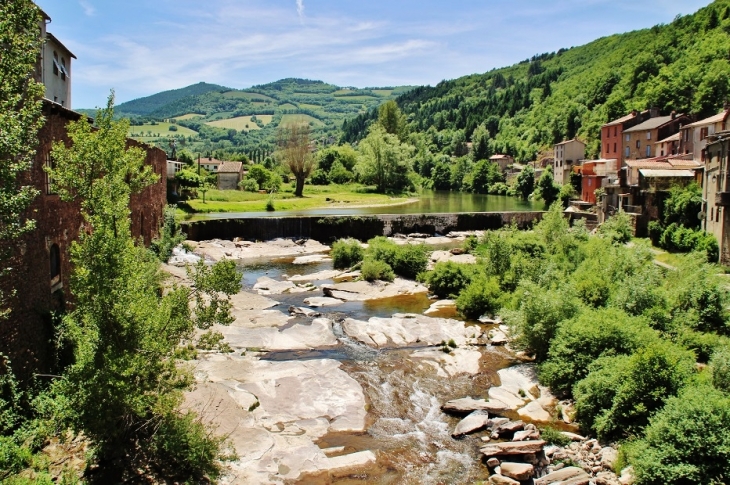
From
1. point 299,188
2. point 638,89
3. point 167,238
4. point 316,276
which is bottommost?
point 316,276

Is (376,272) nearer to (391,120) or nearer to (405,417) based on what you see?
(405,417)

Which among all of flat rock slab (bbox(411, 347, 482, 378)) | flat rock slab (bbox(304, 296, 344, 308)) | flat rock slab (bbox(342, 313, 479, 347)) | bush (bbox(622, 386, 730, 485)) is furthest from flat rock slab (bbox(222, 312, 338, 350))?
bush (bbox(622, 386, 730, 485))

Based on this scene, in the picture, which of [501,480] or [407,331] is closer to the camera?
[501,480]

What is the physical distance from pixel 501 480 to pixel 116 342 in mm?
8716

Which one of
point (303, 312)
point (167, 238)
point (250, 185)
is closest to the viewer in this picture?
point (303, 312)

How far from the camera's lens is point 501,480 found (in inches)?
501

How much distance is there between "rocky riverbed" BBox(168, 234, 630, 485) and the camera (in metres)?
13.2

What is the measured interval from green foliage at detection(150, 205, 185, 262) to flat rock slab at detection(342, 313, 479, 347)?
1438 centimetres

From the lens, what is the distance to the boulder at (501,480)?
12617mm

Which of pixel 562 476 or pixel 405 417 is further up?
pixel 562 476

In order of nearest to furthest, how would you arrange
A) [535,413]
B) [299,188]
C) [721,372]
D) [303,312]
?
[721,372] → [535,413] → [303,312] → [299,188]

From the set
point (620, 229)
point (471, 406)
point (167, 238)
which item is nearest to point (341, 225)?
point (167, 238)

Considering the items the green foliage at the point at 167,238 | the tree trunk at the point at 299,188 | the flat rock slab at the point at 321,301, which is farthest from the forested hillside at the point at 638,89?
the flat rock slab at the point at 321,301

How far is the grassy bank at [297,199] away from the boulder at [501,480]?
53.2 meters
